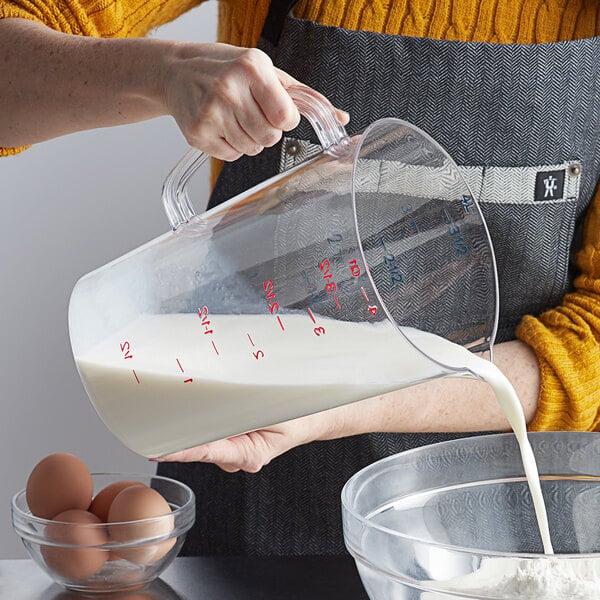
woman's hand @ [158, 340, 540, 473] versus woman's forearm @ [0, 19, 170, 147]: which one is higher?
woman's forearm @ [0, 19, 170, 147]

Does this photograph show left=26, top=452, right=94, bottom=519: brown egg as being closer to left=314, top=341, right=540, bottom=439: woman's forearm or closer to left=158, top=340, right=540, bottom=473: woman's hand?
left=158, top=340, right=540, bottom=473: woman's hand

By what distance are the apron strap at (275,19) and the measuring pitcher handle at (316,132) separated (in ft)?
1.36

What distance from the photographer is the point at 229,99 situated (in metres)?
0.72

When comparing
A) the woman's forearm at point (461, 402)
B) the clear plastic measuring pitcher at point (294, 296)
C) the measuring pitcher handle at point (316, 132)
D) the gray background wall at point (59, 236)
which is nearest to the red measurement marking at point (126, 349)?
the clear plastic measuring pitcher at point (294, 296)

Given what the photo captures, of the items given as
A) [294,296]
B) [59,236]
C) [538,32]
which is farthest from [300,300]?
[59,236]

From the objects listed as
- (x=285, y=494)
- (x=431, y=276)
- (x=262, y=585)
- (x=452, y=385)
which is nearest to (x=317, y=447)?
(x=285, y=494)

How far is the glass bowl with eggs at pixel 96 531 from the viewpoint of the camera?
35.8 inches

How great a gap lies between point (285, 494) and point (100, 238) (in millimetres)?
790

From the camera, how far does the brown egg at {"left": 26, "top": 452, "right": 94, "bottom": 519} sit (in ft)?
3.25

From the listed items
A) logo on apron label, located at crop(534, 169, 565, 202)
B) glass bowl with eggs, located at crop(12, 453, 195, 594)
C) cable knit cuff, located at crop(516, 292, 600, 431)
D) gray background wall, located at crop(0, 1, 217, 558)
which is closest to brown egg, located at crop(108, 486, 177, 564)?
glass bowl with eggs, located at crop(12, 453, 195, 594)

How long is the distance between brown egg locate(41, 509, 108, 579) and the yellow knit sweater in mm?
558

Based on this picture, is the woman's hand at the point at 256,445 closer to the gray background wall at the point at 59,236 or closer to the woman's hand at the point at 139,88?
the woman's hand at the point at 139,88

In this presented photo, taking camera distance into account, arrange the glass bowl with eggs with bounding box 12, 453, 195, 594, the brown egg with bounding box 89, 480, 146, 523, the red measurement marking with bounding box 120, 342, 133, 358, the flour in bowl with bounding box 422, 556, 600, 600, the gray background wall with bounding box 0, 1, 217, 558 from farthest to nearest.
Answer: the gray background wall with bounding box 0, 1, 217, 558 → the brown egg with bounding box 89, 480, 146, 523 → the glass bowl with eggs with bounding box 12, 453, 195, 594 → the red measurement marking with bounding box 120, 342, 133, 358 → the flour in bowl with bounding box 422, 556, 600, 600

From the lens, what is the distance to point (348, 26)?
1209mm
